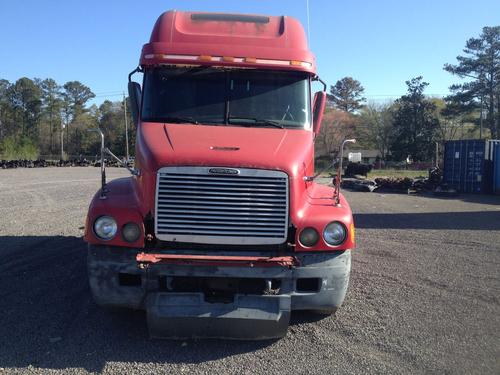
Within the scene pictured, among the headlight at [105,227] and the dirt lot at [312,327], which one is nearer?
the dirt lot at [312,327]

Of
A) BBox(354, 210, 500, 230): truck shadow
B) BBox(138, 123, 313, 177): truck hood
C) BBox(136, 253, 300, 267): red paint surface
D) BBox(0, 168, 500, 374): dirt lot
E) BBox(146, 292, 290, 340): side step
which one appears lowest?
BBox(354, 210, 500, 230): truck shadow

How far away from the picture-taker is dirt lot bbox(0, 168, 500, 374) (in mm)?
4316

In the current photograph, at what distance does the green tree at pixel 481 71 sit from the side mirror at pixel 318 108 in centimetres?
5925

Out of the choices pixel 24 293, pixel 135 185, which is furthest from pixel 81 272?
pixel 135 185

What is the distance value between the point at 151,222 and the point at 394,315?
2951 mm

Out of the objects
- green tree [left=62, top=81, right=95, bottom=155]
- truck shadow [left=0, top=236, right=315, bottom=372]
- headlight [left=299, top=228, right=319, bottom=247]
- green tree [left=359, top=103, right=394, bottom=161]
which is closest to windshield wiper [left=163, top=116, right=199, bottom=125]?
headlight [left=299, top=228, right=319, bottom=247]

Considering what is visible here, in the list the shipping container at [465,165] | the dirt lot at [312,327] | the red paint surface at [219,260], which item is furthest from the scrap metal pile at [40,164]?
the red paint surface at [219,260]

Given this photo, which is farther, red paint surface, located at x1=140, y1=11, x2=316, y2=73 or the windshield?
red paint surface, located at x1=140, y1=11, x2=316, y2=73

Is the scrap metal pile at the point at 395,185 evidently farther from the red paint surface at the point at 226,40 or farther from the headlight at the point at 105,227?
the headlight at the point at 105,227

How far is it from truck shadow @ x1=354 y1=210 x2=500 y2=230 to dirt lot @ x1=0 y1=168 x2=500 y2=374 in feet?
11.0

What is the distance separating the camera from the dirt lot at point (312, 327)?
4.32 m

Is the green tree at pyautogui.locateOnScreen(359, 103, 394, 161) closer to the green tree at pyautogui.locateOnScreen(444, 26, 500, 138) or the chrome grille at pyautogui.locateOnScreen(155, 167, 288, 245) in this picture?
the green tree at pyautogui.locateOnScreen(444, 26, 500, 138)

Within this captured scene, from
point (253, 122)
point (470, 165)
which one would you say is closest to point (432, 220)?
point (253, 122)

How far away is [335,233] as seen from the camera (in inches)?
186
